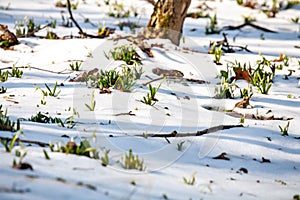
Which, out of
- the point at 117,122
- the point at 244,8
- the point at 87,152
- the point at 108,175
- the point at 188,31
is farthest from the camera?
the point at 244,8

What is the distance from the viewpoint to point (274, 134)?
4254 mm

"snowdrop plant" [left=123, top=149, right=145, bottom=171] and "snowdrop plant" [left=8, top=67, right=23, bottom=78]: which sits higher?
"snowdrop plant" [left=8, top=67, right=23, bottom=78]

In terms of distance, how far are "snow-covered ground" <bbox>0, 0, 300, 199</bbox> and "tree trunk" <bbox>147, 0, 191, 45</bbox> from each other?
0.26m

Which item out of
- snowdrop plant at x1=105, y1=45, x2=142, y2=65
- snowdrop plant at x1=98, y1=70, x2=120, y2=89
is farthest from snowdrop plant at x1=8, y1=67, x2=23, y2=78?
snowdrop plant at x1=105, y1=45, x2=142, y2=65

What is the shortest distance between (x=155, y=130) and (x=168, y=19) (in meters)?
2.90

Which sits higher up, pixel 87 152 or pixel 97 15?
pixel 97 15

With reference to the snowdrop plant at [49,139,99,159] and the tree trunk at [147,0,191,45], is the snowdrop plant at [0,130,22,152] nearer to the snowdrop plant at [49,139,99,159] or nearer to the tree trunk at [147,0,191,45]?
the snowdrop plant at [49,139,99,159]

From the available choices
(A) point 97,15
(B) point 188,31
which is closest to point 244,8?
(B) point 188,31

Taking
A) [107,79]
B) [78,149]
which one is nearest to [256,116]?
[107,79]

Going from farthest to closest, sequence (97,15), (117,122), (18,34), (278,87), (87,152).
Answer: (97,15), (18,34), (278,87), (117,122), (87,152)

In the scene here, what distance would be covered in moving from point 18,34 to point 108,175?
458cm

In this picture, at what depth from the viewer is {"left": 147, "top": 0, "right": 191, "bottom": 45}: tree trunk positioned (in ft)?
21.5

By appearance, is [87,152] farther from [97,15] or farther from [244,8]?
[244,8]

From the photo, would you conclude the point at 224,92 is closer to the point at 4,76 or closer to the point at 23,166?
the point at 4,76
